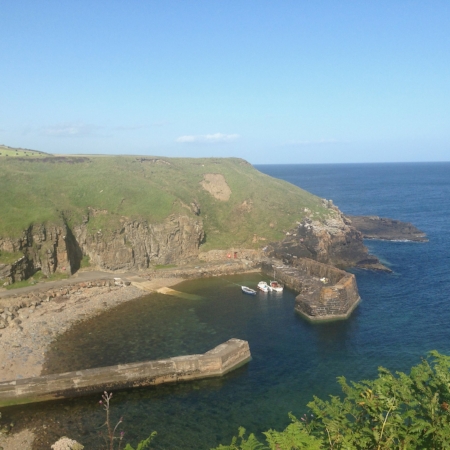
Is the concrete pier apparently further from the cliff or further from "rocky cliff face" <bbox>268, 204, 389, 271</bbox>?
"rocky cliff face" <bbox>268, 204, 389, 271</bbox>

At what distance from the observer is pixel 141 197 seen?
3290 inches

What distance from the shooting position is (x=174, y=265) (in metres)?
74.4

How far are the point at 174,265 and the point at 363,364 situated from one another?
140ft

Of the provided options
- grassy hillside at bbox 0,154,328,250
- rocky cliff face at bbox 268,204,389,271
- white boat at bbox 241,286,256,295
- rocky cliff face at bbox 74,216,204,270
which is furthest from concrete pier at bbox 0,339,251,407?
rocky cliff face at bbox 268,204,389,271

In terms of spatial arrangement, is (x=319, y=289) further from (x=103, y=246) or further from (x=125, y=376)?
(x=103, y=246)

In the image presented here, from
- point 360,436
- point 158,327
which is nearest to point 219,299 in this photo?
point 158,327

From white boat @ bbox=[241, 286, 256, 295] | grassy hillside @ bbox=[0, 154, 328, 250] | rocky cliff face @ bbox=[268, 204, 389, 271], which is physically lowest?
white boat @ bbox=[241, 286, 256, 295]

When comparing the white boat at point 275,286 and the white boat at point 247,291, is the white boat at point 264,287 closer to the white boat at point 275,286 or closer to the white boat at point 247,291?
the white boat at point 275,286

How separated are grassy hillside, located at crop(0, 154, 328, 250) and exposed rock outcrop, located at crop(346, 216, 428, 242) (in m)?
16.1

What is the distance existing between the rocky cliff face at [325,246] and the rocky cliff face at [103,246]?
60.3ft

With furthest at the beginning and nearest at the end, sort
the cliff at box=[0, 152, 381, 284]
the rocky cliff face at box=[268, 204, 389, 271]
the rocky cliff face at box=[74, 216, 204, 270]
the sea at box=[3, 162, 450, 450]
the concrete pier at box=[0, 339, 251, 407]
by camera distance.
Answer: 1. the rocky cliff face at box=[268, 204, 389, 271]
2. the rocky cliff face at box=[74, 216, 204, 270]
3. the cliff at box=[0, 152, 381, 284]
4. the concrete pier at box=[0, 339, 251, 407]
5. the sea at box=[3, 162, 450, 450]

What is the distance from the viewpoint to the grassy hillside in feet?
237

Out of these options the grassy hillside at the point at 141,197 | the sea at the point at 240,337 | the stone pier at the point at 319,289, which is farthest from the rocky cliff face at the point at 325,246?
the sea at the point at 240,337

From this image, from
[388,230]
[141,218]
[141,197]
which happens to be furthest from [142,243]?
[388,230]
